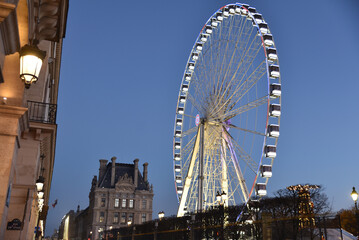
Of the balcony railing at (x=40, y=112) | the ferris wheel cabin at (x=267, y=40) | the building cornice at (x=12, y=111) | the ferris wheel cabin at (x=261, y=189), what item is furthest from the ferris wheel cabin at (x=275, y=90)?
the building cornice at (x=12, y=111)

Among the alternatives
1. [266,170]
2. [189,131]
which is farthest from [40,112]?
[189,131]

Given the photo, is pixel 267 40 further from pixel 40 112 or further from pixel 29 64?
pixel 29 64

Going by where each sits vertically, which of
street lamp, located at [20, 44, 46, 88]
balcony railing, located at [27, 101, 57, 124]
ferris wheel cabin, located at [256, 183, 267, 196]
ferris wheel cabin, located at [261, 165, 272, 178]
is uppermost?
balcony railing, located at [27, 101, 57, 124]

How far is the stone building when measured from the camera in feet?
268

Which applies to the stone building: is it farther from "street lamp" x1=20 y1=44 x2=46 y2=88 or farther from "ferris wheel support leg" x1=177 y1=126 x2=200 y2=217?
"street lamp" x1=20 y1=44 x2=46 y2=88

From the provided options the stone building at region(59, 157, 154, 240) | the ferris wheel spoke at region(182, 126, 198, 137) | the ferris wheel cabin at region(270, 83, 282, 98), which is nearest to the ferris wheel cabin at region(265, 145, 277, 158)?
the ferris wheel cabin at region(270, 83, 282, 98)

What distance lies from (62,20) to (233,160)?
66.2 feet

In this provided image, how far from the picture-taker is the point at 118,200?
83312 millimetres

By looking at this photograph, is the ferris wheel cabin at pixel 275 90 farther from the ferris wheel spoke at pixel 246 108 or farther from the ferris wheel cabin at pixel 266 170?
the ferris wheel cabin at pixel 266 170

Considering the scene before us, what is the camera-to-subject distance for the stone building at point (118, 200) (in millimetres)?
81562

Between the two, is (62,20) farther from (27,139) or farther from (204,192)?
(204,192)

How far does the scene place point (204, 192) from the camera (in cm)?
2969

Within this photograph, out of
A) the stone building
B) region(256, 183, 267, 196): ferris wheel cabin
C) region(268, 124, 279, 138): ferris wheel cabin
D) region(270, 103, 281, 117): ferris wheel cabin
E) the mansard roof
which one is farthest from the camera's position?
the mansard roof

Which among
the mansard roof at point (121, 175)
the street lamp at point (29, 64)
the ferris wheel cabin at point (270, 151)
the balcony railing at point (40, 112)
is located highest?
the mansard roof at point (121, 175)
